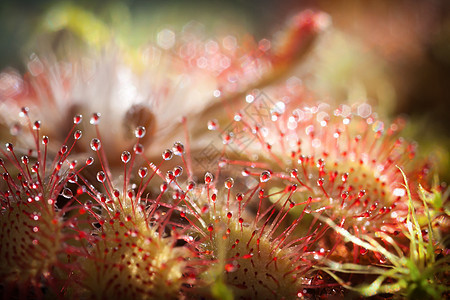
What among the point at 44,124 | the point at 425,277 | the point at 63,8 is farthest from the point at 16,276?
the point at 63,8

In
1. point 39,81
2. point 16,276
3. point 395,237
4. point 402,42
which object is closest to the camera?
point 16,276

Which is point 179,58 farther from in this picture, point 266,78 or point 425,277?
point 425,277

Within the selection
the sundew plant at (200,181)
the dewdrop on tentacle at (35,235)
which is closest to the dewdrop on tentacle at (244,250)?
the sundew plant at (200,181)

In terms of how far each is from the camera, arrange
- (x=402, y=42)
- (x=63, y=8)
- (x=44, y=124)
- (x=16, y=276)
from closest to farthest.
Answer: (x=16, y=276), (x=44, y=124), (x=63, y=8), (x=402, y=42)

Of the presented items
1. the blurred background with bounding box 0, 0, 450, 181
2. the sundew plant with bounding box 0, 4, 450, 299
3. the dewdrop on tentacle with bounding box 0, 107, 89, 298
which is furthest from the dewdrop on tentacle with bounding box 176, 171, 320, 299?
the blurred background with bounding box 0, 0, 450, 181

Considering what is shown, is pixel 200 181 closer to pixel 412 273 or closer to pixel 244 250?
pixel 244 250

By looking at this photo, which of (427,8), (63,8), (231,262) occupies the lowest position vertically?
(231,262)
